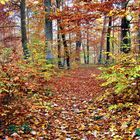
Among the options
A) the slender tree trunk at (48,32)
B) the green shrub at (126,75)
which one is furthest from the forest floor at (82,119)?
the slender tree trunk at (48,32)

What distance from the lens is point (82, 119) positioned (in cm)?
592

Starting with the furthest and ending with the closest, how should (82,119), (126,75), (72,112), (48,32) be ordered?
(48,32)
(126,75)
(72,112)
(82,119)

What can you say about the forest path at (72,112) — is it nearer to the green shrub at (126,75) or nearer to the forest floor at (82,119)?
the forest floor at (82,119)

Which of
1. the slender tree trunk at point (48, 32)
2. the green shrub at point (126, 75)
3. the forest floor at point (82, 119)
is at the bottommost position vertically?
the forest floor at point (82, 119)

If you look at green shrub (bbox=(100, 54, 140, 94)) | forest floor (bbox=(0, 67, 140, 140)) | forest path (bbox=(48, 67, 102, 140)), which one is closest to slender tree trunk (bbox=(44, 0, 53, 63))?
forest path (bbox=(48, 67, 102, 140))

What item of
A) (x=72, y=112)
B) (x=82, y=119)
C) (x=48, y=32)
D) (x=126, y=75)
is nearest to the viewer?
(x=82, y=119)

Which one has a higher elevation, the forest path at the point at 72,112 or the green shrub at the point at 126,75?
the green shrub at the point at 126,75

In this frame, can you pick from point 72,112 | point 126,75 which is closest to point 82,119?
point 72,112

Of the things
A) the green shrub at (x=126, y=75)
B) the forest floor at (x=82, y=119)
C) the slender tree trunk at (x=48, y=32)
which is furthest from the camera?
the slender tree trunk at (x=48, y=32)

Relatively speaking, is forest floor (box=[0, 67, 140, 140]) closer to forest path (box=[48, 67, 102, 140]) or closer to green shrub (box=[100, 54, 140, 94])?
forest path (box=[48, 67, 102, 140])

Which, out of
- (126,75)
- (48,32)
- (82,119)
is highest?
(48,32)

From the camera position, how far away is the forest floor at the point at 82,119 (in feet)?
16.4

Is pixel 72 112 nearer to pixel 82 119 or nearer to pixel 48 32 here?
pixel 82 119

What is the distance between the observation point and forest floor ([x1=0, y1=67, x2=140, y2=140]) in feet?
16.4
